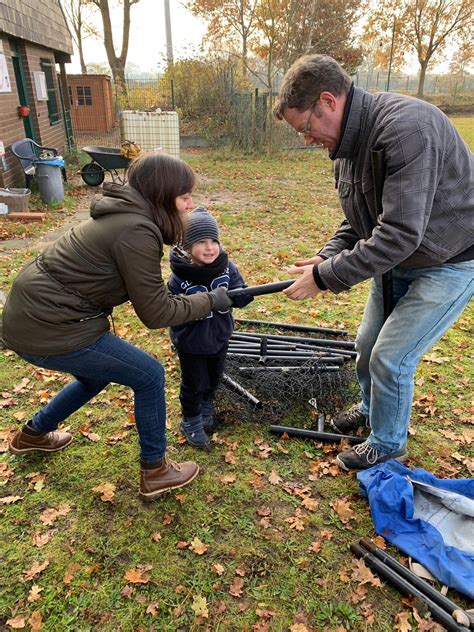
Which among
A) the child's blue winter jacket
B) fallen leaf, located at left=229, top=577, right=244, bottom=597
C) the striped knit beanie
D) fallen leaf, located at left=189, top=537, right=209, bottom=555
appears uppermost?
the striped knit beanie

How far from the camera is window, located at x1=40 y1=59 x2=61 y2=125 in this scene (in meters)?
13.7

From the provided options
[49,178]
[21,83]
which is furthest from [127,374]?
[21,83]

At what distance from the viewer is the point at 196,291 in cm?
290

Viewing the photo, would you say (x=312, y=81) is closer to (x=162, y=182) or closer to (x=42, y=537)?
(x=162, y=182)

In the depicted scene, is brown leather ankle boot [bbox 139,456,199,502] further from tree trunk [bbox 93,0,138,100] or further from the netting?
tree trunk [bbox 93,0,138,100]

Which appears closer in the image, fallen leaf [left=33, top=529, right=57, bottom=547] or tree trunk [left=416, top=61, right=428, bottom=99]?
fallen leaf [left=33, top=529, right=57, bottom=547]

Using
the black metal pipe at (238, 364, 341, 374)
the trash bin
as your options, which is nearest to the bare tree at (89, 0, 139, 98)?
the trash bin

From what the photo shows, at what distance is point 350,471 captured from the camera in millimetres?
3115

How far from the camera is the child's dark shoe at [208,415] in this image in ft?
11.2

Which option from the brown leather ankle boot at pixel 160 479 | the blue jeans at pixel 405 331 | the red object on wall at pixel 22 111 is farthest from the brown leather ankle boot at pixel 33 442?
the red object on wall at pixel 22 111

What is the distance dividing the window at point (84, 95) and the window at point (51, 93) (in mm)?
9012

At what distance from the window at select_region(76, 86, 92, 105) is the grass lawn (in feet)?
71.3

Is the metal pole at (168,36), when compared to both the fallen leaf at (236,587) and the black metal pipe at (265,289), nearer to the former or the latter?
the black metal pipe at (265,289)

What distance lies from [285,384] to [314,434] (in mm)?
480
